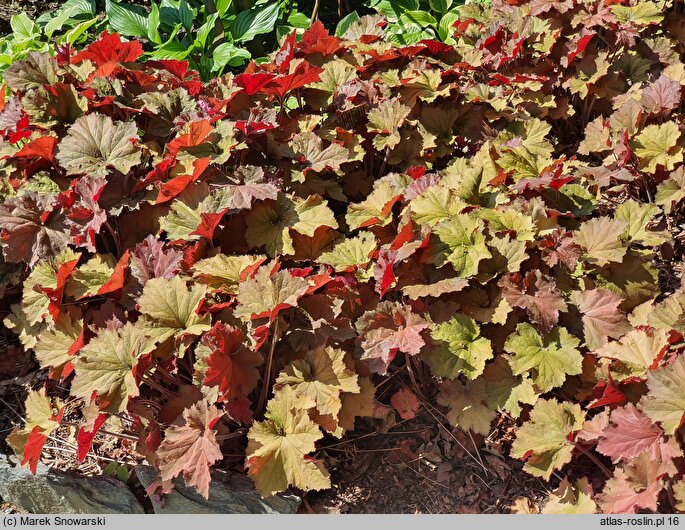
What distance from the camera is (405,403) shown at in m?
2.60

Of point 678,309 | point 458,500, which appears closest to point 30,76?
point 458,500

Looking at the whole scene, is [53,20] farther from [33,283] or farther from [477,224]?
[477,224]

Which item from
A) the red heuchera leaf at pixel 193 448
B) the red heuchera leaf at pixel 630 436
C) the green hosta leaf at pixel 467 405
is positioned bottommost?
the green hosta leaf at pixel 467 405

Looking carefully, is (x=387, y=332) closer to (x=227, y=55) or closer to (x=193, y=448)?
(x=193, y=448)

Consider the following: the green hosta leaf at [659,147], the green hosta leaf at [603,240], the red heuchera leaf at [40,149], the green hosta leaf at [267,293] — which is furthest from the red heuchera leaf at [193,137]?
the green hosta leaf at [659,147]

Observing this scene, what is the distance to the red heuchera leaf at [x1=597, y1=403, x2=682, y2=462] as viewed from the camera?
2.11m

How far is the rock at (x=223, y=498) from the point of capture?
2.42m

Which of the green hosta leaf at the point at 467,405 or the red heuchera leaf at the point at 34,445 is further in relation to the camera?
the green hosta leaf at the point at 467,405

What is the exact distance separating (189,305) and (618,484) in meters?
1.53

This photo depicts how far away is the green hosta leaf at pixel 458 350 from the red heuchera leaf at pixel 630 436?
0.45 m

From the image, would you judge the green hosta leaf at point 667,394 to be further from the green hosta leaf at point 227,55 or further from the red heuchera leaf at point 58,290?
the green hosta leaf at point 227,55

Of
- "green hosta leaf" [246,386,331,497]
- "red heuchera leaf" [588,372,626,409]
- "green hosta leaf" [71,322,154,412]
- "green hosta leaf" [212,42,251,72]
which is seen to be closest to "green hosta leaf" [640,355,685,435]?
"red heuchera leaf" [588,372,626,409]

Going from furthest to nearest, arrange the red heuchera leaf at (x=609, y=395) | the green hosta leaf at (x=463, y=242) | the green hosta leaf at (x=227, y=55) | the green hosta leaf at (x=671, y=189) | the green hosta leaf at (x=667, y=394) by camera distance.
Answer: the green hosta leaf at (x=227, y=55) → the green hosta leaf at (x=671, y=189) → the green hosta leaf at (x=463, y=242) → the red heuchera leaf at (x=609, y=395) → the green hosta leaf at (x=667, y=394)

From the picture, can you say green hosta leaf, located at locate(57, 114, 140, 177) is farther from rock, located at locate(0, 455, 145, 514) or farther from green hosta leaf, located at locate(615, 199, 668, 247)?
green hosta leaf, located at locate(615, 199, 668, 247)
